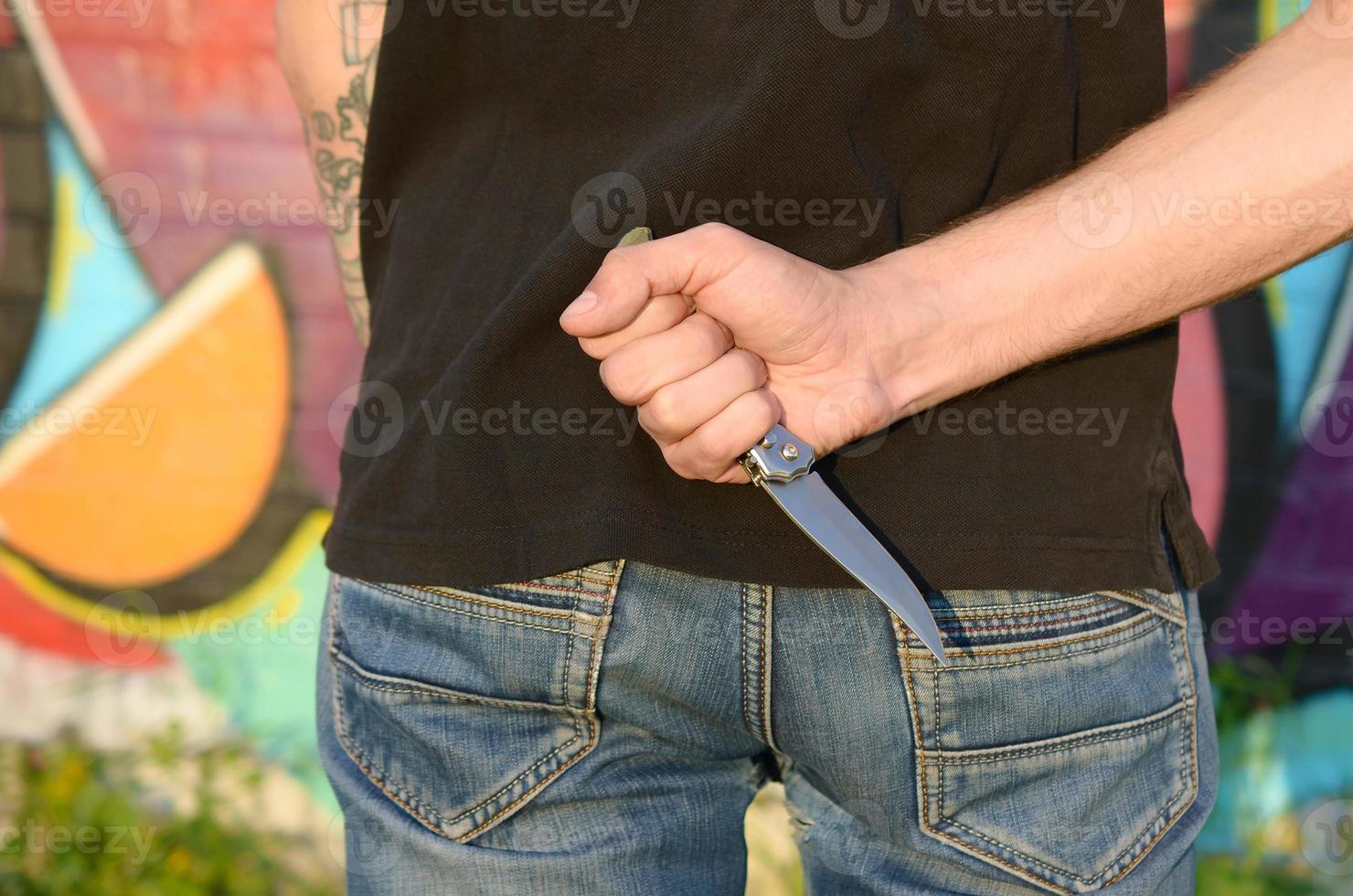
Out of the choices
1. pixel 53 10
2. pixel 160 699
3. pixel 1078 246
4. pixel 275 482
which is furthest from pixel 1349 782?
pixel 53 10

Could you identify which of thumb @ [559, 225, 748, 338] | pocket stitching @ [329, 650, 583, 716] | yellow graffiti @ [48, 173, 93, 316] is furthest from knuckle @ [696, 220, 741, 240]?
yellow graffiti @ [48, 173, 93, 316]

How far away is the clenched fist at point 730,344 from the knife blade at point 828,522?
0.06 ft

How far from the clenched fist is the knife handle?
12 millimetres

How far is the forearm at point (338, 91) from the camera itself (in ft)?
3.30

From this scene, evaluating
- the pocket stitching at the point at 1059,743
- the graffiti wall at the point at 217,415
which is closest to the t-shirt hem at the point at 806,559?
the pocket stitching at the point at 1059,743

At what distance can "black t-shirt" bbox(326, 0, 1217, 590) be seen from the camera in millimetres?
757

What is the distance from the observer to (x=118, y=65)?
2209 millimetres

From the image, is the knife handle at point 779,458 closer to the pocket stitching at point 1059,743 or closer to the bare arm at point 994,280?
the bare arm at point 994,280

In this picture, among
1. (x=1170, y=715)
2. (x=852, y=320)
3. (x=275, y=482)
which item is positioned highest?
(x=852, y=320)

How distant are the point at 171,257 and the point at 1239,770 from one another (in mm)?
2670

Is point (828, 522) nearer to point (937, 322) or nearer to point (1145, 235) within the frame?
point (937, 322)

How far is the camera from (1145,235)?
69cm

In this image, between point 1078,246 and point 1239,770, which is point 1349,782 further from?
point 1078,246

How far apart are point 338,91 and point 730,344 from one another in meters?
0.58
